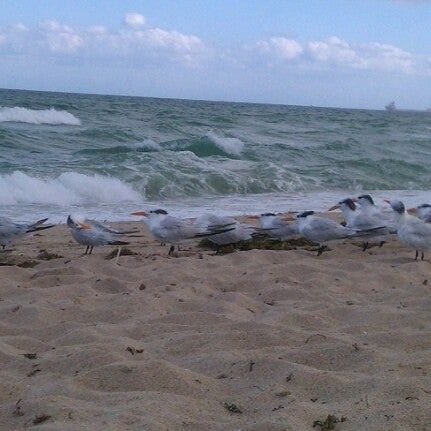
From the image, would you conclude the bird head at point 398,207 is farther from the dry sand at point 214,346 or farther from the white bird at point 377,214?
the dry sand at point 214,346

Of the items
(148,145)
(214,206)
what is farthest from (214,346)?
(148,145)

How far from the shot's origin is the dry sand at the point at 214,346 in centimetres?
260

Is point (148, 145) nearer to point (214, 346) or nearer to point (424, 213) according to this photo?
point (424, 213)

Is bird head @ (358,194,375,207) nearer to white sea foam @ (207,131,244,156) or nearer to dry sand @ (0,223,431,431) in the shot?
dry sand @ (0,223,431,431)

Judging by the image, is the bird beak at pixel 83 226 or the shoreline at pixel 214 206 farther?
the shoreline at pixel 214 206

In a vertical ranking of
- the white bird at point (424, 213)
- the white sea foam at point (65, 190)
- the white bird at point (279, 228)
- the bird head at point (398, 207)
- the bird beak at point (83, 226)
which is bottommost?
the white sea foam at point (65, 190)

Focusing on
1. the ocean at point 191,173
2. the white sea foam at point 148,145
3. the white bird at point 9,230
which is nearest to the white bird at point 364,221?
the ocean at point 191,173

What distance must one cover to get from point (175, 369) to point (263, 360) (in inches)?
16.0

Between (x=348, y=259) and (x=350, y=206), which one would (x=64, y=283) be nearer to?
(x=348, y=259)

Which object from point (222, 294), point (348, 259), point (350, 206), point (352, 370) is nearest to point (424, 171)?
point (350, 206)

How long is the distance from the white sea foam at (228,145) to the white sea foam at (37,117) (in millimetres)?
8695

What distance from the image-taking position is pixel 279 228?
285 inches

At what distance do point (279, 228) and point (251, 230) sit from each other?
32cm

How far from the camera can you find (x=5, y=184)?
10.8m
